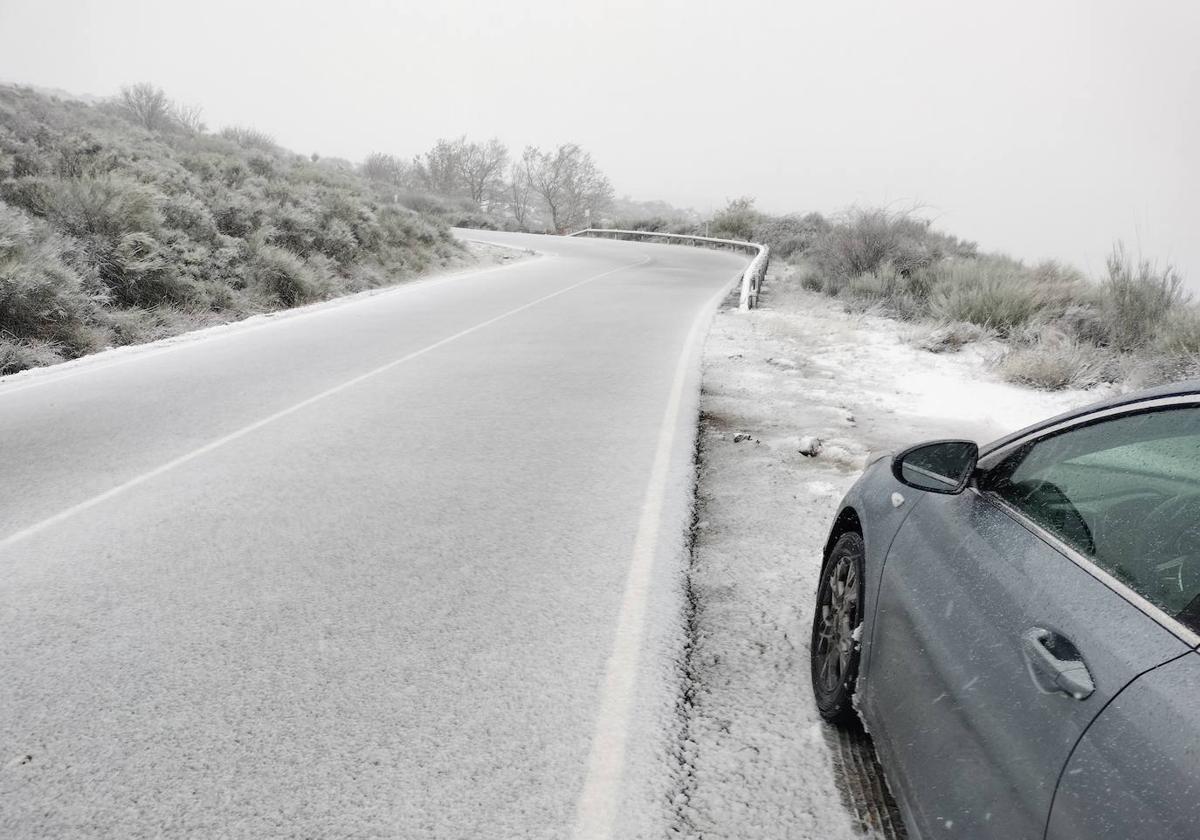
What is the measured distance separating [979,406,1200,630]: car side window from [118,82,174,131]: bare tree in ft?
126

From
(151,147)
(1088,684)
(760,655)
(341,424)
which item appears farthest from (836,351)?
(151,147)

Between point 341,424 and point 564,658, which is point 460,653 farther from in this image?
point 341,424

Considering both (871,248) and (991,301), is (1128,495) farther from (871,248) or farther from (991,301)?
(871,248)

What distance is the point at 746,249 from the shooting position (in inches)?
1280

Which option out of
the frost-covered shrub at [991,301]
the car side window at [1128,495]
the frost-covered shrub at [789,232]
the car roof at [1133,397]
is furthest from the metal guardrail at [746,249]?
the car roof at [1133,397]

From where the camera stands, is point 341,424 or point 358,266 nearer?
point 341,424

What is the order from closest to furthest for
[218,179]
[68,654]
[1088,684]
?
[1088,684]
[68,654]
[218,179]

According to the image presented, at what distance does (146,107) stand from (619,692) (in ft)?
132

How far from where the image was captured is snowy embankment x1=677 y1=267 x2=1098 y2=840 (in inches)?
106

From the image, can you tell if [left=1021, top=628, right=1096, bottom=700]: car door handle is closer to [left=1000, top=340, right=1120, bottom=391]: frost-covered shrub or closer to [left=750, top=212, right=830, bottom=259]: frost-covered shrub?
[left=1000, top=340, right=1120, bottom=391]: frost-covered shrub

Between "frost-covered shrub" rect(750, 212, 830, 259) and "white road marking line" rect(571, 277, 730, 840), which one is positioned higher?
"frost-covered shrub" rect(750, 212, 830, 259)

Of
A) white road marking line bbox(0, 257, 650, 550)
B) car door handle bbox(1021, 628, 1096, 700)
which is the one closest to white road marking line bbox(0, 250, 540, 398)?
white road marking line bbox(0, 257, 650, 550)

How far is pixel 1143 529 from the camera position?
2035 millimetres

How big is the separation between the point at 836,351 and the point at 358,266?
1161cm
